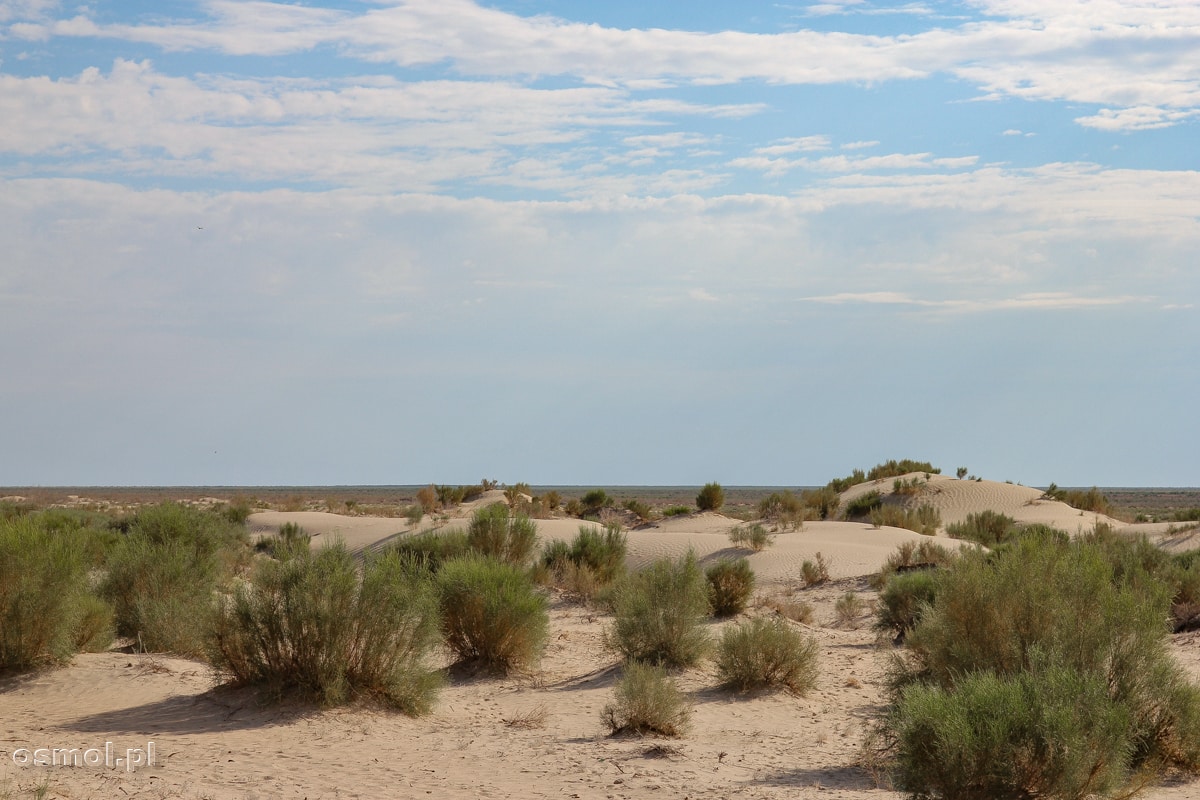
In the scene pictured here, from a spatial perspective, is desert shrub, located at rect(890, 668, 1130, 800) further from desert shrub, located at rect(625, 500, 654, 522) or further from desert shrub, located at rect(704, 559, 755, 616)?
desert shrub, located at rect(625, 500, 654, 522)

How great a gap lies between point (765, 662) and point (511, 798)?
5.01 meters

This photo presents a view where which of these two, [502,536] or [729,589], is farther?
[502,536]

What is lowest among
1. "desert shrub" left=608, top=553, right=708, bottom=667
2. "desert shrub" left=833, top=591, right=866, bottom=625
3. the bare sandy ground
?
"desert shrub" left=833, top=591, right=866, bottom=625

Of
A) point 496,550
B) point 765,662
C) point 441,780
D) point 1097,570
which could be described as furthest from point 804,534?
point 441,780

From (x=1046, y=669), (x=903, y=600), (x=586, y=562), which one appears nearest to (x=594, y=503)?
(x=586, y=562)

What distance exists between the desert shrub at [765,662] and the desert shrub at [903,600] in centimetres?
350

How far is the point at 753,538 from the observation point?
2770 centimetres

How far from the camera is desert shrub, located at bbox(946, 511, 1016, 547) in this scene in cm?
3069

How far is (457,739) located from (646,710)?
1.81 m

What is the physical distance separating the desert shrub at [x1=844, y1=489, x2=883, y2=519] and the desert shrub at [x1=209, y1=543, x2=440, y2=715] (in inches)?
1214

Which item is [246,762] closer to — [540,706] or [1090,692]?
[540,706]

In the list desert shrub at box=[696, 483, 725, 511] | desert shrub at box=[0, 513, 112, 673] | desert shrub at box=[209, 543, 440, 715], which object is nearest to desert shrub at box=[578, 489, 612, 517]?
desert shrub at box=[696, 483, 725, 511]

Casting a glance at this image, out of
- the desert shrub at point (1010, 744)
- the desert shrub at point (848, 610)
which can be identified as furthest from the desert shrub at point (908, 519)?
the desert shrub at point (1010, 744)

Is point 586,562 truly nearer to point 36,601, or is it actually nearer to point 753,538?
point 753,538
